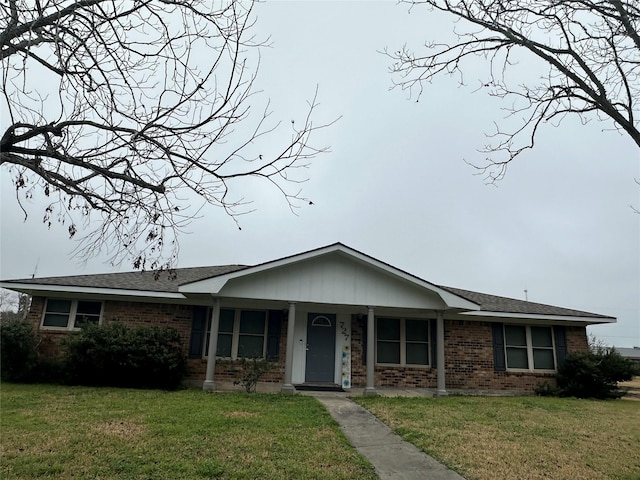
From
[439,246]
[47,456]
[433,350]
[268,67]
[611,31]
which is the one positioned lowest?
[47,456]

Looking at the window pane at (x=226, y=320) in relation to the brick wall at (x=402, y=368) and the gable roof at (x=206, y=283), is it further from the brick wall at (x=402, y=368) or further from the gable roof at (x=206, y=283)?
the gable roof at (x=206, y=283)

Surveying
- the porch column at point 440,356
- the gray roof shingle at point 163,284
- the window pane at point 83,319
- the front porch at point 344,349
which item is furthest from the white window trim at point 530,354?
the window pane at point 83,319

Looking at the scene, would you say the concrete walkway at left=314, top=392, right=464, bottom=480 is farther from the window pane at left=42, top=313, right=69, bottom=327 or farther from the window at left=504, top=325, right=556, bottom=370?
the window pane at left=42, top=313, right=69, bottom=327

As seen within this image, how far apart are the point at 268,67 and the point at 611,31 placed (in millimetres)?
4330

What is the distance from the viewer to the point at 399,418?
28.9 feet

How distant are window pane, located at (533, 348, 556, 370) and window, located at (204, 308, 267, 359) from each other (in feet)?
29.7

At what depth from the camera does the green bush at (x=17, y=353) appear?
11.9 meters

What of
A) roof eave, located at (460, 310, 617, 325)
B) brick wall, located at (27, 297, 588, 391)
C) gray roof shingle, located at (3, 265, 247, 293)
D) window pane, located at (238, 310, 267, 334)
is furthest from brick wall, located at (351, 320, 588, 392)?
gray roof shingle, located at (3, 265, 247, 293)

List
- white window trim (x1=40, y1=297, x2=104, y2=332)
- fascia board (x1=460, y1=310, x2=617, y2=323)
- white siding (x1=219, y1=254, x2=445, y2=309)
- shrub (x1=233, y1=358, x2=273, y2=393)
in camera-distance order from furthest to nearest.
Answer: fascia board (x1=460, y1=310, x2=617, y2=323) < white window trim (x1=40, y1=297, x2=104, y2=332) < white siding (x1=219, y1=254, x2=445, y2=309) < shrub (x1=233, y1=358, x2=273, y2=393)

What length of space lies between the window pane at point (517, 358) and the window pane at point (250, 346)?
8.19 m

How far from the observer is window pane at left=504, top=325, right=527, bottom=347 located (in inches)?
588

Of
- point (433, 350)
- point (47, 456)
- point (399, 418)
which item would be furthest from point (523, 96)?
point (433, 350)

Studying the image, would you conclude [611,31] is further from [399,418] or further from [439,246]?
[439,246]

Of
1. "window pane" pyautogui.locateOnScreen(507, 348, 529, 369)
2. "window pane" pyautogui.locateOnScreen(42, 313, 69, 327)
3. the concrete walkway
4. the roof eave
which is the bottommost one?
the concrete walkway
